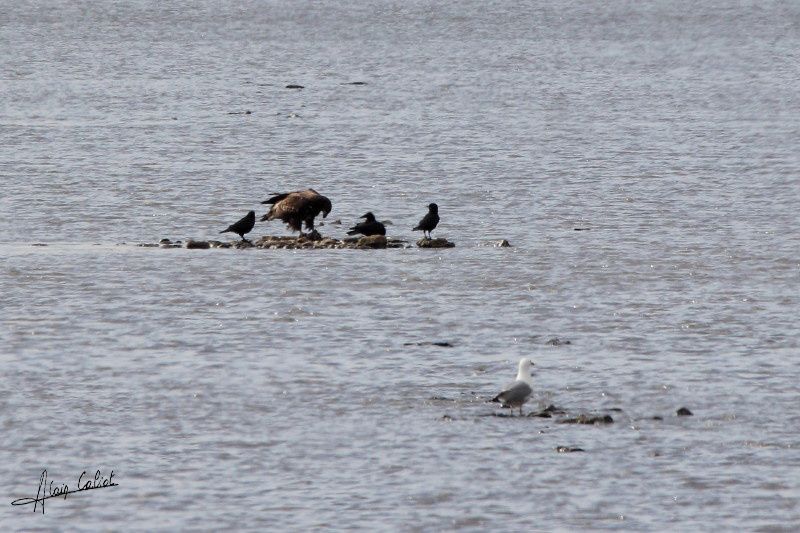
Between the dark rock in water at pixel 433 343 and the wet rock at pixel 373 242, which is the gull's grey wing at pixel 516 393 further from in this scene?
the wet rock at pixel 373 242

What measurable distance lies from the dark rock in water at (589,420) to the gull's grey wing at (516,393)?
1.24 feet

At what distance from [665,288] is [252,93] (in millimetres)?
36582

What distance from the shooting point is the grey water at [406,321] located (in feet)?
41.2

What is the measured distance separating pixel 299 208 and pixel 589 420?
1116cm

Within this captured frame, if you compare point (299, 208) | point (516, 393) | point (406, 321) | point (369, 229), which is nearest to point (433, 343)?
point (406, 321)

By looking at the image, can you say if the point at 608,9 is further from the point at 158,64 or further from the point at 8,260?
the point at 8,260

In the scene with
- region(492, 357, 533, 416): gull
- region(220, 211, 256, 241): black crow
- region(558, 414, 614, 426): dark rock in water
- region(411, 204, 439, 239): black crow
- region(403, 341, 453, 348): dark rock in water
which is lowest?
region(558, 414, 614, 426): dark rock in water

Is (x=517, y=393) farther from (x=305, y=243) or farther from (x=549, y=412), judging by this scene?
(x=305, y=243)

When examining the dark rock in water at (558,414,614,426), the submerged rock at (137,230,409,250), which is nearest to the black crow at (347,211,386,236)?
the submerged rock at (137,230,409,250)

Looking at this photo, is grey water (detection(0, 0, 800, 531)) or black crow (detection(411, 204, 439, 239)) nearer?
grey water (detection(0, 0, 800, 531))

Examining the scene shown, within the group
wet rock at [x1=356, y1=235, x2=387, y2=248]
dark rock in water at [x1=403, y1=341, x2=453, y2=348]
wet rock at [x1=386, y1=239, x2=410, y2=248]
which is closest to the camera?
dark rock in water at [x1=403, y1=341, x2=453, y2=348]

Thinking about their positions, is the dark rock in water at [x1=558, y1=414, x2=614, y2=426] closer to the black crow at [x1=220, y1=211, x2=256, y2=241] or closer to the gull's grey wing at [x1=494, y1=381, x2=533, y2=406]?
the gull's grey wing at [x1=494, y1=381, x2=533, y2=406]

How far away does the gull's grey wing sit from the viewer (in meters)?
14.6

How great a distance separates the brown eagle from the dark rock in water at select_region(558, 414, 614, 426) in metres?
10.6
